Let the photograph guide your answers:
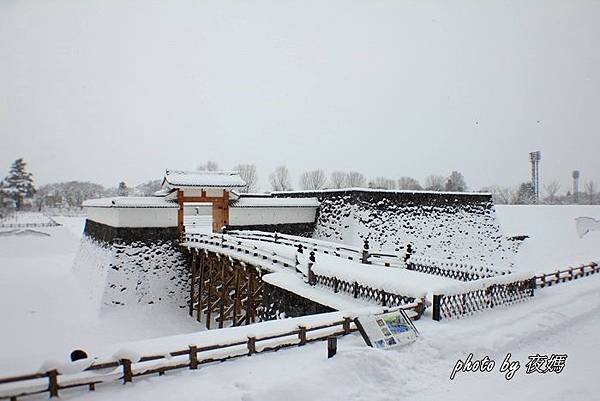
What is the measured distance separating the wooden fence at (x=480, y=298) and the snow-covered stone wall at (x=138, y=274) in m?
13.8

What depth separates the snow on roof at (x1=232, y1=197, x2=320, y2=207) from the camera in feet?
72.0

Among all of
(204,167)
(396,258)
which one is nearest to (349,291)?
(396,258)

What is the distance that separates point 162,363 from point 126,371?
49 centimetres

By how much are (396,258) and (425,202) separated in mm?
11710

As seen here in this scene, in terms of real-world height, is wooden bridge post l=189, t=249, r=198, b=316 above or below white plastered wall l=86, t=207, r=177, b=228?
below

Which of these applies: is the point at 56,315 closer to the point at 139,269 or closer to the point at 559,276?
the point at 139,269

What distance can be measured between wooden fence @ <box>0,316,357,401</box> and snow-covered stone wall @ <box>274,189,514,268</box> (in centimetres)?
1490

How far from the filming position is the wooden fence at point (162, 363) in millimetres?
4703

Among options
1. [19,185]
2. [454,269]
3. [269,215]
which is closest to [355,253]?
[454,269]

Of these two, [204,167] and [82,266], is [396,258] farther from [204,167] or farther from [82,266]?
[204,167]

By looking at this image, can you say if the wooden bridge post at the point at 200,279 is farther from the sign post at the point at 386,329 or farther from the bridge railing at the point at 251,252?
the sign post at the point at 386,329

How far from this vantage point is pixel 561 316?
29.2 feet

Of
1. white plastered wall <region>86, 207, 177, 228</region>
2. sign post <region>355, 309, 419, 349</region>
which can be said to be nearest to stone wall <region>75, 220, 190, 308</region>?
white plastered wall <region>86, 207, 177, 228</region>

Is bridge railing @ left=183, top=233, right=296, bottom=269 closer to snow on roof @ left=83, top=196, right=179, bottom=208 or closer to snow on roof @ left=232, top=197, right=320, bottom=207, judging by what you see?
snow on roof @ left=83, top=196, right=179, bottom=208
